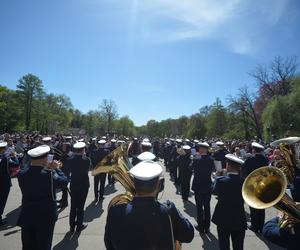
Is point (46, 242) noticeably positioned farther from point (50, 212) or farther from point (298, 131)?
point (298, 131)

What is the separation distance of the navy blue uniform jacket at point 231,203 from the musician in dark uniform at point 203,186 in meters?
2.47

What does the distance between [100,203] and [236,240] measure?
6.49 metres

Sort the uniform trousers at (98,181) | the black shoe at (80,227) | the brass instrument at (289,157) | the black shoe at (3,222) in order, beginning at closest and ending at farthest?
the brass instrument at (289,157), the black shoe at (80,227), the black shoe at (3,222), the uniform trousers at (98,181)

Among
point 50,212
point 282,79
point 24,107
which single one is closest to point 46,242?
point 50,212

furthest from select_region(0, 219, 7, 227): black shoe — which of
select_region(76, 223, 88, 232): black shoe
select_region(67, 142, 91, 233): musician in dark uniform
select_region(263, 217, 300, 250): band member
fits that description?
select_region(263, 217, 300, 250): band member

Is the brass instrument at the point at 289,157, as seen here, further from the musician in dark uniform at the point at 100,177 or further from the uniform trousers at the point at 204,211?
the musician in dark uniform at the point at 100,177

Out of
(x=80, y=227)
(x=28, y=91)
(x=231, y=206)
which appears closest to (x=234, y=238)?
(x=231, y=206)

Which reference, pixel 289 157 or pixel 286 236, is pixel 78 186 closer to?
pixel 289 157

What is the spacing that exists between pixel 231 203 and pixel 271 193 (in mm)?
2019

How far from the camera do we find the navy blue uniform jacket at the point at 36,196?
4500 mm

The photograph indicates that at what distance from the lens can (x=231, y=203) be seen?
4957mm

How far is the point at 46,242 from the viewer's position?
454 centimetres

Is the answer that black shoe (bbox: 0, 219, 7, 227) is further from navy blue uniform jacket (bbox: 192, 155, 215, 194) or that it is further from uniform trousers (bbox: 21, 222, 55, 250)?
navy blue uniform jacket (bbox: 192, 155, 215, 194)

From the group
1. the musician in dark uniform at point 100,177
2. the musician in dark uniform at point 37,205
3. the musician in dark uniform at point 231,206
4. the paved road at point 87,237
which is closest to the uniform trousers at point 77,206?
the paved road at point 87,237
